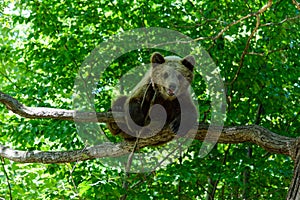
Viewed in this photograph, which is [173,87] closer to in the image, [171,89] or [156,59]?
[171,89]

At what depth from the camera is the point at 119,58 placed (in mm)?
6410

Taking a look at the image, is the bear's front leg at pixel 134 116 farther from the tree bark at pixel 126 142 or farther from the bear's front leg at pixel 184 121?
the bear's front leg at pixel 184 121

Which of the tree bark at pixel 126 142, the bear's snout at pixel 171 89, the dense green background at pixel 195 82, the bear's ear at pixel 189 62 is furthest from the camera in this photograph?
the dense green background at pixel 195 82

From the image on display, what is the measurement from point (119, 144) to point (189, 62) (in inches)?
51.5

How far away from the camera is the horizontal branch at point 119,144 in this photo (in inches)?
134

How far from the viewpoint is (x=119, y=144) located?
13.9 ft

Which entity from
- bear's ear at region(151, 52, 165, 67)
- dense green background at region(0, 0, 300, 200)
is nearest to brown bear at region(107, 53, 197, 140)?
bear's ear at region(151, 52, 165, 67)

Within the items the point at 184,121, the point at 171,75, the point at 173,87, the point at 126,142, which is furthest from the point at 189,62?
the point at 126,142

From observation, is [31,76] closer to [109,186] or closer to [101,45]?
[101,45]

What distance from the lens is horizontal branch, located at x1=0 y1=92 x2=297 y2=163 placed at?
3410mm

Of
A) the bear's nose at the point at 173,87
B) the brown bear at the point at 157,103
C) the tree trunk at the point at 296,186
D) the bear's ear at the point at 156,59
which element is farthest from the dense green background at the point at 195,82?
the tree trunk at the point at 296,186

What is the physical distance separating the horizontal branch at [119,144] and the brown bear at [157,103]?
220 millimetres

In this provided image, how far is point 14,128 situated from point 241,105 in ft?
11.5

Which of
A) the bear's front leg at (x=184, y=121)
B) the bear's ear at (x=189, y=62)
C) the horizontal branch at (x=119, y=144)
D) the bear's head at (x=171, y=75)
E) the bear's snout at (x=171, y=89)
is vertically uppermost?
the bear's ear at (x=189, y=62)
